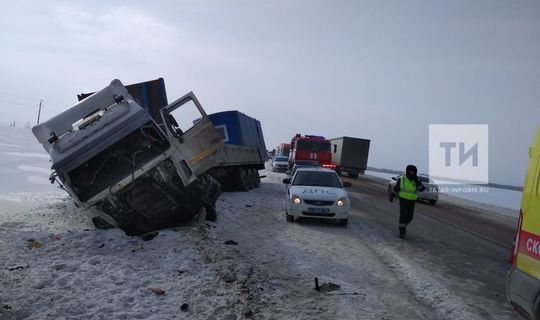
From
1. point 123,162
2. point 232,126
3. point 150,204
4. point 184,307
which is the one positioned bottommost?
point 184,307

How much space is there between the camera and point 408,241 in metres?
11.1

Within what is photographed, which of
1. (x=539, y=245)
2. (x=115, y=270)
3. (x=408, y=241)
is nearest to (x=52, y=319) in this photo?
(x=115, y=270)

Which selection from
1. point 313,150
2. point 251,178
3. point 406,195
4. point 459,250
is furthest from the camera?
point 313,150

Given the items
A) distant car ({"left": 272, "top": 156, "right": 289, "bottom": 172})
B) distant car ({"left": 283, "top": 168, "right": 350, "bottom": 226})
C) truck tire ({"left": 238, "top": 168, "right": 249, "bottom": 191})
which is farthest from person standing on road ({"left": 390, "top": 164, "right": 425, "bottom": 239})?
distant car ({"left": 272, "top": 156, "right": 289, "bottom": 172})

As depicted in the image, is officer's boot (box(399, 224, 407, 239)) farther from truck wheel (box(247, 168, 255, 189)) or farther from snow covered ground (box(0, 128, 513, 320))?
truck wheel (box(247, 168, 255, 189))

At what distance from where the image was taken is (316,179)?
45.5ft

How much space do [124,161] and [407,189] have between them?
22.3 ft

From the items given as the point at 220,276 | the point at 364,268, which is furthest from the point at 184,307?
the point at 364,268

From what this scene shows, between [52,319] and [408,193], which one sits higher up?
[408,193]

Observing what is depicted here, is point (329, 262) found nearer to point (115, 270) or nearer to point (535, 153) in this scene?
point (115, 270)

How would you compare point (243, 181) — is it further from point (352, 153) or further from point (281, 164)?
point (281, 164)

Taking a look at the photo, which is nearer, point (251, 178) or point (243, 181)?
point (243, 181)

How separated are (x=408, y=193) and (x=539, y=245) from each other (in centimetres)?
729

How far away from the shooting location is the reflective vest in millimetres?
11406
